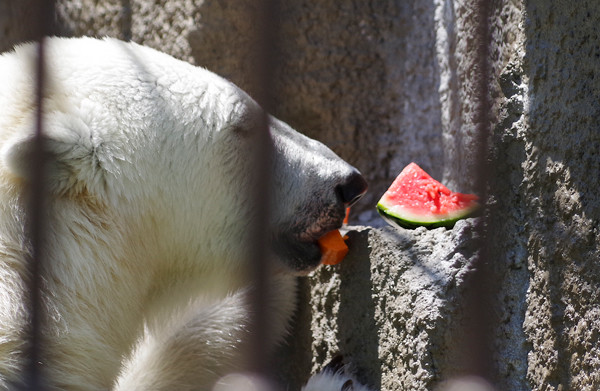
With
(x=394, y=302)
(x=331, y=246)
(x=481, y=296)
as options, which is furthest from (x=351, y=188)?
(x=481, y=296)

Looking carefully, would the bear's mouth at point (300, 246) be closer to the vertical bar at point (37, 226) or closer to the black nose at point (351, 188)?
the black nose at point (351, 188)

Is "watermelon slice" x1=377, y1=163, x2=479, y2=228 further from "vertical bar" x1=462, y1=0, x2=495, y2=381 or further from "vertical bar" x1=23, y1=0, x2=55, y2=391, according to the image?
"vertical bar" x1=23, y1=0, x2=55, y2=391

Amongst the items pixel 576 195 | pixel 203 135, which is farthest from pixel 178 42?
pixel 576 195

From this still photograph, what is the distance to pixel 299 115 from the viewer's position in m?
2.84

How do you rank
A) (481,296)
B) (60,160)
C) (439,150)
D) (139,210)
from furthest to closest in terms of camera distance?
(439,150) → (139,210) → (60,160) → (481,296)

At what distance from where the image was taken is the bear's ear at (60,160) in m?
1.68

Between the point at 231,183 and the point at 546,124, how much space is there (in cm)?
84

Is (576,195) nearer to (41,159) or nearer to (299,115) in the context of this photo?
(41,159)

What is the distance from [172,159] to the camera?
1.93 meters

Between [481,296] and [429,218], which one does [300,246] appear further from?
[481,296]

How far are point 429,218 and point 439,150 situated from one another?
0.90 metres

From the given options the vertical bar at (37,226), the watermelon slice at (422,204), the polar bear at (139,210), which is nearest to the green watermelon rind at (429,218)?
the watermelon slice at (422,204)

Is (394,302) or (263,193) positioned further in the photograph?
(394,302)

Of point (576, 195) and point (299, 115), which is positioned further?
point (299, 115)
